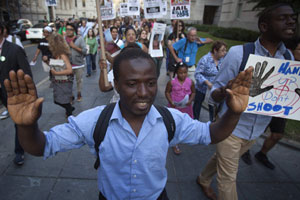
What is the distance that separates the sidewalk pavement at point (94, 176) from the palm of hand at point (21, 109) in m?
1.95

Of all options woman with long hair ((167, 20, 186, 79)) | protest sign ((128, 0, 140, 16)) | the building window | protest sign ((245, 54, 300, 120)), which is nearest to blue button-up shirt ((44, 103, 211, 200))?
protest sign ((245, 54, 300, 120))

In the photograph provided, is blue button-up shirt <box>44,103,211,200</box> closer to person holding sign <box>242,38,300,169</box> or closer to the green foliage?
person holding sign <box>242,38,300,169</box>

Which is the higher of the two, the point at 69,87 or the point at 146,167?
the point at 146,167

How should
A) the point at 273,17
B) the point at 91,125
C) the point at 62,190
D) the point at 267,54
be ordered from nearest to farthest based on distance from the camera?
the point at 91,125
the point at 273,17
the point at 267,54
the point at 62,190

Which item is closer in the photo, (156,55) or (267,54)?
(267,54)

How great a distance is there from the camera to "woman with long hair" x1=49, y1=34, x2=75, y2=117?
4.03 meters

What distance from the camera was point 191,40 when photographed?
16.4 feet

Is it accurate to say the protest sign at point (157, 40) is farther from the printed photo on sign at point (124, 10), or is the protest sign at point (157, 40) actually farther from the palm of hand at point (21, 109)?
the palm of hand at point (21, 109)

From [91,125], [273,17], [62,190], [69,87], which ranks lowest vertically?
[62,190]

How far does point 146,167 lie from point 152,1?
20.3 feet

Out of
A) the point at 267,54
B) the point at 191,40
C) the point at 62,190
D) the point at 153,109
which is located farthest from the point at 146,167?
the point at 191,40

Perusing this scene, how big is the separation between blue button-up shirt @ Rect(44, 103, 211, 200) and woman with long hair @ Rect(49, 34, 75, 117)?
306 centimetres

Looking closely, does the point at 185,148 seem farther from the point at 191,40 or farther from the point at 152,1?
the point at 152,1

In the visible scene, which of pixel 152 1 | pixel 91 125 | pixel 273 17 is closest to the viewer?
pixel 91 125
